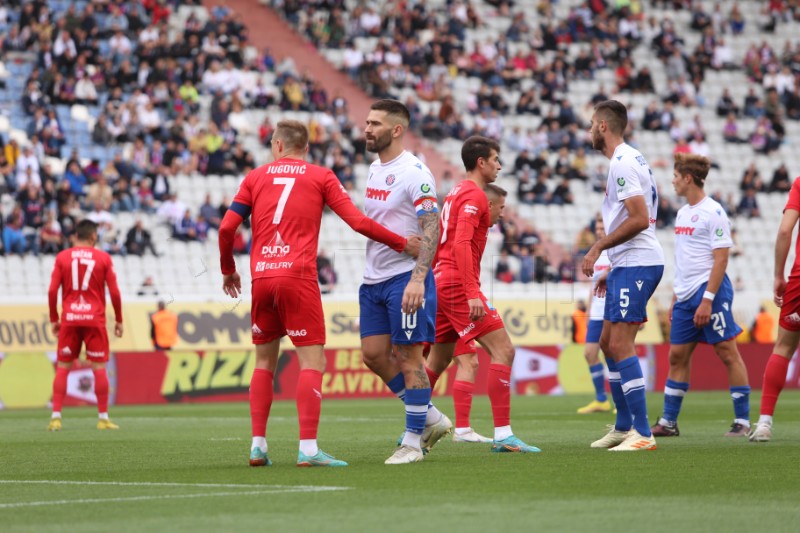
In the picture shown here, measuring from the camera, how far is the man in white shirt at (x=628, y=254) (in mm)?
10391

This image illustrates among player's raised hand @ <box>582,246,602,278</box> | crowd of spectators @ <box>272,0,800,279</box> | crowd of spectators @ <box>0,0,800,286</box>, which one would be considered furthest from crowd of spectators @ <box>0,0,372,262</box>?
player's raised hand @ <box>582,246,602,278</box>

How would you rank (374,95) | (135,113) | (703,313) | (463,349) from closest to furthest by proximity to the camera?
(463,349) < (703,313) < (135,113) < (374,95)

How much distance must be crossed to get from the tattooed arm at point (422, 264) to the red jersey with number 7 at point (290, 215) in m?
0.17

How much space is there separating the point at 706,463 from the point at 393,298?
2.51 metres

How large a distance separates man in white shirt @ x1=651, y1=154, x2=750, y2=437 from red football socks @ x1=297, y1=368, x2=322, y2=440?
16.3 feet

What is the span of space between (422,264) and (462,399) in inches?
117

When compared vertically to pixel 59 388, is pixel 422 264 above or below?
above

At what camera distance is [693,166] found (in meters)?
12.7

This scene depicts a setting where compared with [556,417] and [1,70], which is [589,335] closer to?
[556,417]

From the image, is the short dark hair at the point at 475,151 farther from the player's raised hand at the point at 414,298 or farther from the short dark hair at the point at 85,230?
the short dark hair at the point at 85,230

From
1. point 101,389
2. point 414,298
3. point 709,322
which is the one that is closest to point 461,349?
point 709,322

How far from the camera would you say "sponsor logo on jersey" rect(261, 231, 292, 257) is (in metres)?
9.04

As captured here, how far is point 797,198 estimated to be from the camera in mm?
11414

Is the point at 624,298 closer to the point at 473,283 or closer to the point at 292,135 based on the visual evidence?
the point at 473,283
